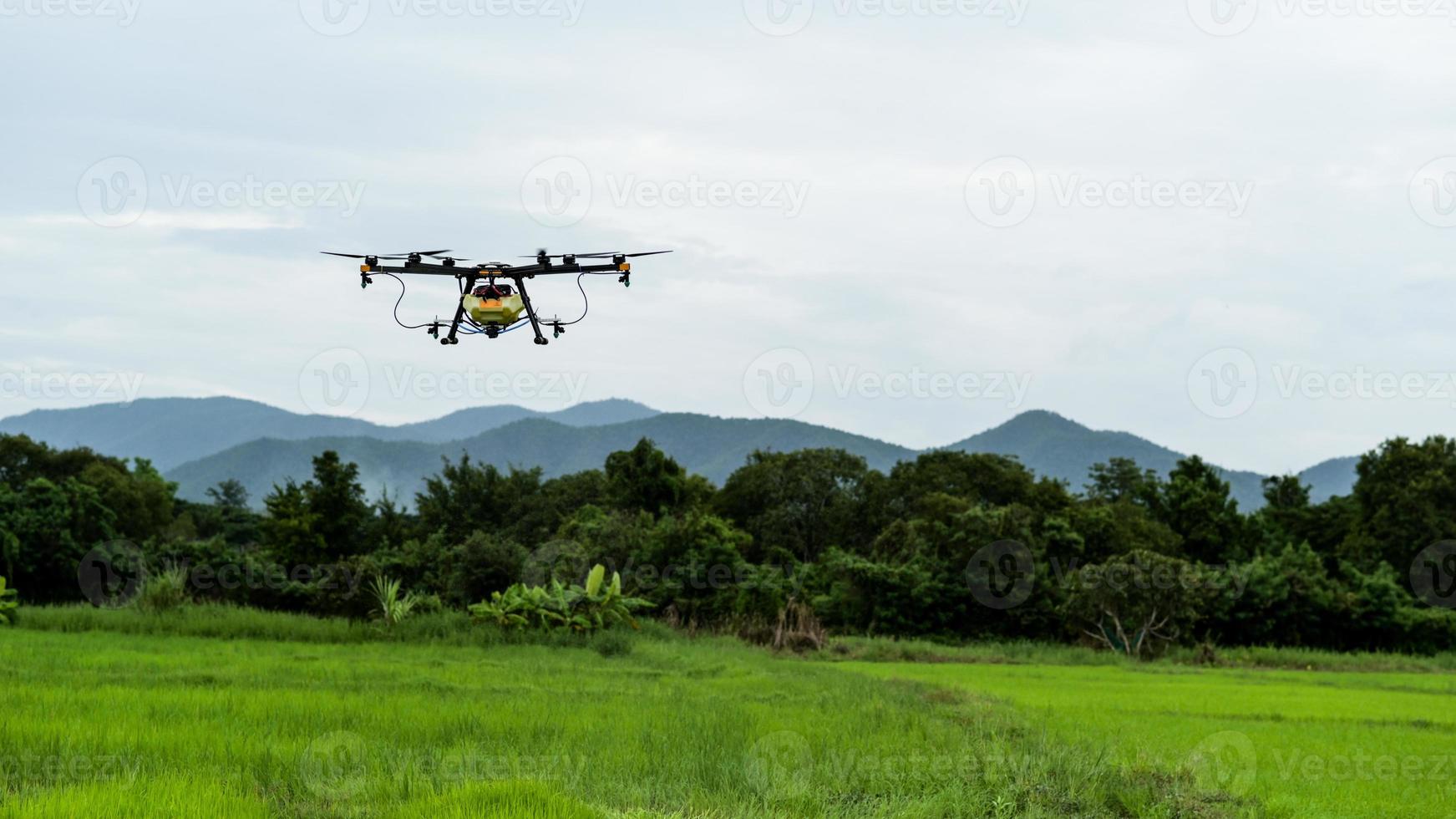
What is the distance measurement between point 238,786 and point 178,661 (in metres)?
8.30

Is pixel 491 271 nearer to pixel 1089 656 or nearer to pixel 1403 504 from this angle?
pixel 1089 656

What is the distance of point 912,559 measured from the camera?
107ft

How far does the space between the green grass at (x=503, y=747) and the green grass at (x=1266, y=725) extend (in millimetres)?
892

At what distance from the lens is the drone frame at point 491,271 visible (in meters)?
10.3

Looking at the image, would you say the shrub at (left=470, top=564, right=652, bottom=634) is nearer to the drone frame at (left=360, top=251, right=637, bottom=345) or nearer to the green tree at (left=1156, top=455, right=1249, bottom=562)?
the drone frame at (left=360, top=251, right=637, bottom=345)

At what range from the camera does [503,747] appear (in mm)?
9359

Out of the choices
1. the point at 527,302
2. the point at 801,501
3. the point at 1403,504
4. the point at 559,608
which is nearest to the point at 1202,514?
the point at 1403,504

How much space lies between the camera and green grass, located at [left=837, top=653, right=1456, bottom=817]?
10023mm

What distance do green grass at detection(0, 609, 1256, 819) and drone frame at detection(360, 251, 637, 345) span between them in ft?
11.6

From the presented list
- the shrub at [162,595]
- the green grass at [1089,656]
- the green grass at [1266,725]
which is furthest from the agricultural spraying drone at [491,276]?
the green grass at [1089,656]

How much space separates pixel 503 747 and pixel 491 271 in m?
4.03

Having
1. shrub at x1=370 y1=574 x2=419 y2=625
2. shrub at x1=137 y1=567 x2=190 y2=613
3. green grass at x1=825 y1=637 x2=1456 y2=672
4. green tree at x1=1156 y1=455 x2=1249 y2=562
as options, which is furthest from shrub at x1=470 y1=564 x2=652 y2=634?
green tree at x1=1156 y1=455 x2=1249 y2=562

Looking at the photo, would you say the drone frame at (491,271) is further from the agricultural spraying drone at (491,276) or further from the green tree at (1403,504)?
the green tree at (1403,504)

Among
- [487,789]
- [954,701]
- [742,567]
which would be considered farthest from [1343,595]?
[487,789]
